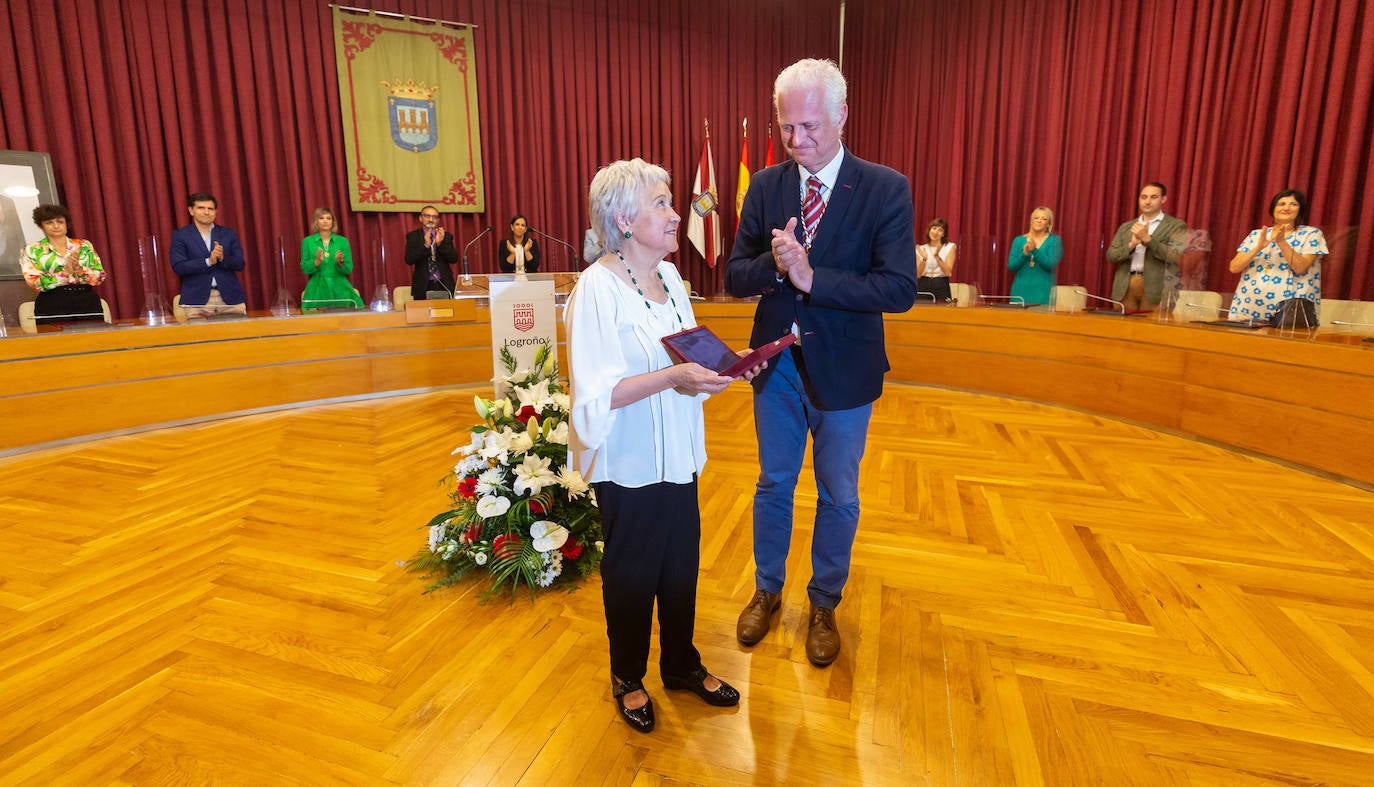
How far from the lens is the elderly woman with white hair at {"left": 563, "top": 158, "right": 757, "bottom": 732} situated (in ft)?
4.82

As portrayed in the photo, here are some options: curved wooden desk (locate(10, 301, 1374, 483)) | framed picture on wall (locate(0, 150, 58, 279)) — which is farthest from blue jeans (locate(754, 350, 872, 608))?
framed picture on wall (locate(0, 150, 58, 279))

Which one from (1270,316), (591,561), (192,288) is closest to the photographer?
(591,561)

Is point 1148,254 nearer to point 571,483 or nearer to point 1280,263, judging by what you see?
point 1280,263

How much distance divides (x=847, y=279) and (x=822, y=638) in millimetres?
1082

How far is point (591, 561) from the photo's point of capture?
104 inches

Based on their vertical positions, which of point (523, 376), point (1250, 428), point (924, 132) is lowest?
point (1250, 428)

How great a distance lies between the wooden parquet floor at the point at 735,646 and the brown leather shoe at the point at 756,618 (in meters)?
0.05

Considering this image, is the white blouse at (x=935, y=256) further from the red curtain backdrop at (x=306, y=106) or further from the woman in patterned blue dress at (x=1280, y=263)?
the red curtain backdrop at (x=306, y=106)

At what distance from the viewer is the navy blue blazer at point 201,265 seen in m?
5.18

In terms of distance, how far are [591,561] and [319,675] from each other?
3.19ft

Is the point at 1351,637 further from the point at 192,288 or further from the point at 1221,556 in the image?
the point at 192,288

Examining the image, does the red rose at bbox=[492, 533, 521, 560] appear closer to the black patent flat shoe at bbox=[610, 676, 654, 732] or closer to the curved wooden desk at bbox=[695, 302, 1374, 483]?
the black patent flat shoe at bbox=[610, 676, 654, 732]

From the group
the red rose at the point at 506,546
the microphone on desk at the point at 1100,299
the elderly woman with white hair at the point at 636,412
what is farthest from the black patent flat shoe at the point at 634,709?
the microphone on desk at the point at 1100,299

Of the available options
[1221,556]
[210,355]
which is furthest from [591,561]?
[210,355]
